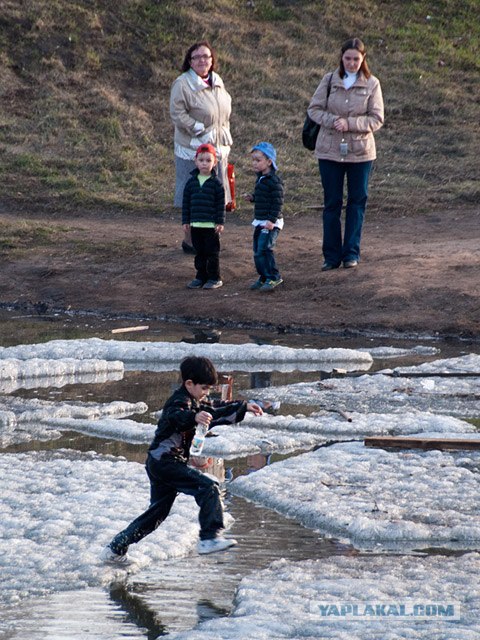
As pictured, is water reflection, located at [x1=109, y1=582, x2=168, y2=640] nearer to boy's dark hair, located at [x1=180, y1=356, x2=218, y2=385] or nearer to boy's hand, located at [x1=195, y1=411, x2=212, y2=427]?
boy's hand, located at [x1=195, y1=411, x2=212, y2=427]

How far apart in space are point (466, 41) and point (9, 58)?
8.89 m

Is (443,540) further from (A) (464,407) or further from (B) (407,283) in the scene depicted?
(B) (407,283)

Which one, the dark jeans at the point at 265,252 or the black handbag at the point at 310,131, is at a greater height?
the black handbag at the point at 310,131

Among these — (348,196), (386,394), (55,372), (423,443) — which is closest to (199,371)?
(423,443)

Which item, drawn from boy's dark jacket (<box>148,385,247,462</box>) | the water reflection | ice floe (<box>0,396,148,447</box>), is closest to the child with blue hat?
ice floe (<box>0,396,148,447</box>)

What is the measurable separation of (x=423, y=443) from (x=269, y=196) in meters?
5.12

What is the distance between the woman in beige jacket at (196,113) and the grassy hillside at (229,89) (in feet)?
15.7

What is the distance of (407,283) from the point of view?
42.5 ft

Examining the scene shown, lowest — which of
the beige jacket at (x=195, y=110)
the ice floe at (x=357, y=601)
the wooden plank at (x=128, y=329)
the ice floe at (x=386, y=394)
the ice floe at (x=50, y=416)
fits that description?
the ice floe at (x=357, y=601)

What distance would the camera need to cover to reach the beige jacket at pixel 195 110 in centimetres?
1346

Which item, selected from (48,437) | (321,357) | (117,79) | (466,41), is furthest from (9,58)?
(48,437)

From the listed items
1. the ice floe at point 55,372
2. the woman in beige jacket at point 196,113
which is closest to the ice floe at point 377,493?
the ice floe at point 55,372

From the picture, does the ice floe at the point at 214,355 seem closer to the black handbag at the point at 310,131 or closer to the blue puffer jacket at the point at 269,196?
the blue puffer jacket at the point at 269,196

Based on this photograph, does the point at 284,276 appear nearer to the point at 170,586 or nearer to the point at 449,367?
the point at 449,367
